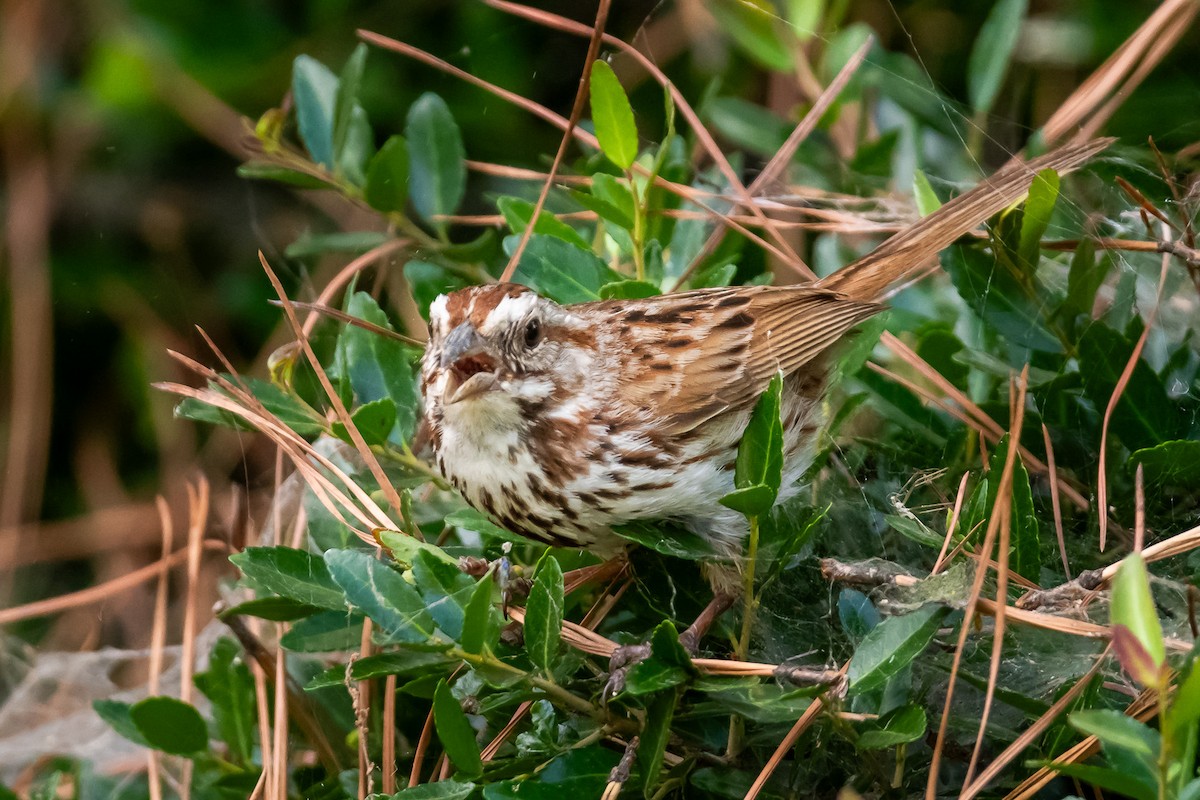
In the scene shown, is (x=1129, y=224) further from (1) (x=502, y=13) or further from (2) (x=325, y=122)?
(1) (x=502, y=13)

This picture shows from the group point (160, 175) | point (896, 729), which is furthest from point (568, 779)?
point (160, 175)

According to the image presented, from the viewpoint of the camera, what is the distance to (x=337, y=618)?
260 centimetres

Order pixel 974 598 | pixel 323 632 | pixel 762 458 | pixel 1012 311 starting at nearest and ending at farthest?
pixel 974 598 → pixel 762 458 → pixel 323 632 → pixel 1012 311

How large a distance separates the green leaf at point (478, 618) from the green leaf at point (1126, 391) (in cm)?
133

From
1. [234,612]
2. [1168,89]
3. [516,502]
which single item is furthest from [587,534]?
[1168,89]

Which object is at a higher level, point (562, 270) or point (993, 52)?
point (993, 52)

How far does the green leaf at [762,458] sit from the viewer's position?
2266mm

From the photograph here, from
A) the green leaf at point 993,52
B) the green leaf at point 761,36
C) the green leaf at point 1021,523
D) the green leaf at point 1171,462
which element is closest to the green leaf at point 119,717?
the green leaf at point 1021,523

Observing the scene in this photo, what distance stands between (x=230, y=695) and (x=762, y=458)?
136cm

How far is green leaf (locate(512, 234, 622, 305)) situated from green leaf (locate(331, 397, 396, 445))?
532mm

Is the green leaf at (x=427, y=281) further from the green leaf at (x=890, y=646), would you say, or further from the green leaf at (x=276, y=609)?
the green leaf at (x=890, y=646)

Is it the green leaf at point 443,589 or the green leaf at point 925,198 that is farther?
the green leaf at point 925,198

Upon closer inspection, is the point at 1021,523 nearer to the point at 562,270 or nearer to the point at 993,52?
the point at 562,270

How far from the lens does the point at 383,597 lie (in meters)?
2.17
